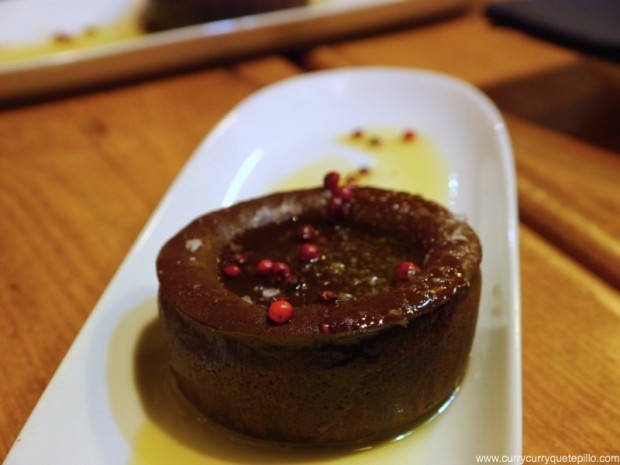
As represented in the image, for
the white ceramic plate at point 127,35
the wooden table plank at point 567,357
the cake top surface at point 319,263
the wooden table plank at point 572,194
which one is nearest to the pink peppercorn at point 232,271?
the cake top surface at point 319,263

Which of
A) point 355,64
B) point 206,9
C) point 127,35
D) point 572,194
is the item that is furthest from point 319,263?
point 127,35

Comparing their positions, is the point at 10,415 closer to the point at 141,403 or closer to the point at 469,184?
the point at 141,403

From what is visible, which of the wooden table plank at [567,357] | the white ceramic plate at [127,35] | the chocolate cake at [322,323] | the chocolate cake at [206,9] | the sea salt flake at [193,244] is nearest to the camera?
the chocolate cake at [322,323]

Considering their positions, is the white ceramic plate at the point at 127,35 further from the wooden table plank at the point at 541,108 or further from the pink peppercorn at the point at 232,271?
the pink peppercorn at the point at 232,271

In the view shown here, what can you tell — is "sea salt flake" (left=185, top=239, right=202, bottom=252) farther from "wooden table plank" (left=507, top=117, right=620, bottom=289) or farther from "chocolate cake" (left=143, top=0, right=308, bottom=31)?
"chocolate cake" (left=143, top=0, right=308, bottom=31)

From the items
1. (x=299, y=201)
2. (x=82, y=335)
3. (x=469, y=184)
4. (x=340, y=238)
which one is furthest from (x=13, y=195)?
(x=469, y=184)

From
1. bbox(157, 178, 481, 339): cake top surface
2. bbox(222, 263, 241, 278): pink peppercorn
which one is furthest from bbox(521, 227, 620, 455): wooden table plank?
bbox(222, 263, 241, 278): pink peppercorn

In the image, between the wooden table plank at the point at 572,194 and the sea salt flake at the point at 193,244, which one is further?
the wooden table plank at the point at 572,194

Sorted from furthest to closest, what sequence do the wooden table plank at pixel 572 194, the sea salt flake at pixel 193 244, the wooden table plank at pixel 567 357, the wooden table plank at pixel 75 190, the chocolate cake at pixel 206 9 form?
1. the chocolate cake at pixel 206 9
2. the wooden table plank at pixel 572 194
3. the wooden table plank at pixel 75 190
4. the sea salt flake at pixel 193 244
5. the wooden table plank at pixel 567 357

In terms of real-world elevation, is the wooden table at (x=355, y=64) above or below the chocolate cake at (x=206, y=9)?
below

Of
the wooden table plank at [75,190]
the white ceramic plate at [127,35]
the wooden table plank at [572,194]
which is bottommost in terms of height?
the wooden table plank at [75,190]
